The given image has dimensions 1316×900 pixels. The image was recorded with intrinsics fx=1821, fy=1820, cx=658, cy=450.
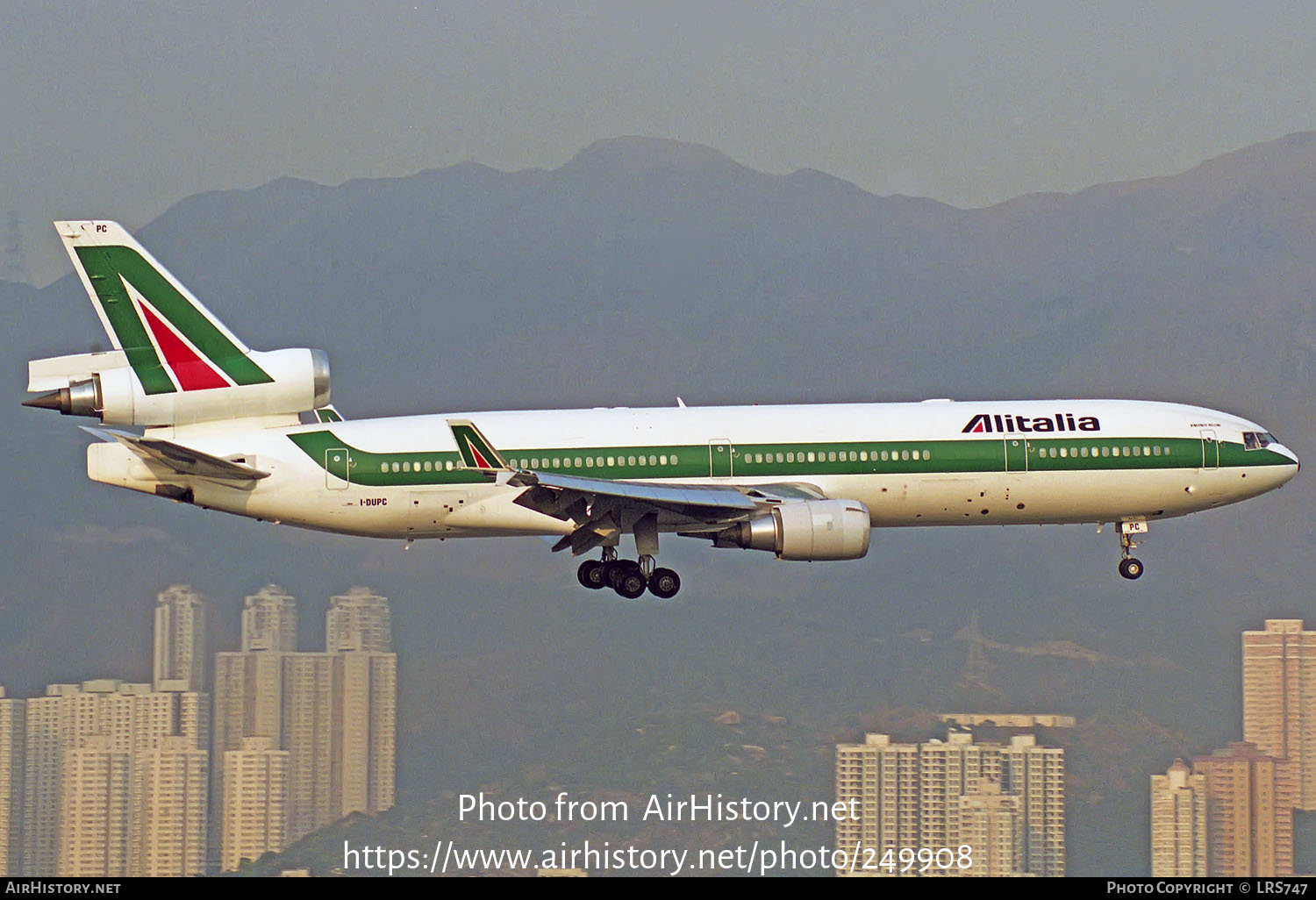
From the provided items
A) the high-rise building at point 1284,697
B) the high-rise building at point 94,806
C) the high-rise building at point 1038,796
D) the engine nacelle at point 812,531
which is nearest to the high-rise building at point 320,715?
the high-rise building at point 94,806

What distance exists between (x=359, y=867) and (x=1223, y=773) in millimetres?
71787

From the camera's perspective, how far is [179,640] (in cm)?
15325

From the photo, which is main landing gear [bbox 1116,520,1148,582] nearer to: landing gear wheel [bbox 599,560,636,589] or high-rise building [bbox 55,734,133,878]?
landing gear wheel [bbox 599,560,636,589]

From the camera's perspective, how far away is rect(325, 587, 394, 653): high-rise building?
149m

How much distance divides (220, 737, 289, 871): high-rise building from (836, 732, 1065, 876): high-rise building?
41829 millimetres

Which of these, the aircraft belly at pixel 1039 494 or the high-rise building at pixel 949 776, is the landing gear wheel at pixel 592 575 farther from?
the high-rise building at pixel 949 776

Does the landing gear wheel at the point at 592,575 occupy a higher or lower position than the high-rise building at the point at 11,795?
higher

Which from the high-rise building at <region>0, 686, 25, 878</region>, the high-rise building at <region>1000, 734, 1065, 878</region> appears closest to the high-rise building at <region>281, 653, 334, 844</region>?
the high-rise building at <region>0, 686, 25, 878</region>

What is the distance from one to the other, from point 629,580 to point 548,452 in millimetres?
4797

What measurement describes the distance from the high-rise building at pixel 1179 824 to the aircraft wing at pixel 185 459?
9356 cm

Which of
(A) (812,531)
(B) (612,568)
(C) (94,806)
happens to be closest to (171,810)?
(C) (94,806)

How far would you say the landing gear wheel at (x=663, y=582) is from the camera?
54375mm

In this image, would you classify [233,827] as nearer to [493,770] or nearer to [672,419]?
[493,770]

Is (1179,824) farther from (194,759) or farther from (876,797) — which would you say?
(194,759)
